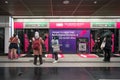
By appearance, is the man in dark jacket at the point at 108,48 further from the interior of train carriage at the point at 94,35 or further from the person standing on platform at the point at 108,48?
the interior of train carriage at the point at 94,35

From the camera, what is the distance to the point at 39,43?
1387cm

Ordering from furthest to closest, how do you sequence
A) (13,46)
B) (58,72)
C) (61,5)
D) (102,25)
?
(102,25)
(13,46)
(61,5)
(58,72)

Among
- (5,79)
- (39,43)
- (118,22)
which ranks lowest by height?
(5,79)

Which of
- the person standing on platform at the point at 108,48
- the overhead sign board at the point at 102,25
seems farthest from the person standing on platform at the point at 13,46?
the overhead sign board at the point at 102,25

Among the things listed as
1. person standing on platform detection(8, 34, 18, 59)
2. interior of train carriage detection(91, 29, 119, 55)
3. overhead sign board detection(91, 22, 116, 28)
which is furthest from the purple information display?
person standing on platform detection(8, 34, 18, 59)

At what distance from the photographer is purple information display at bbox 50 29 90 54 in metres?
23.6

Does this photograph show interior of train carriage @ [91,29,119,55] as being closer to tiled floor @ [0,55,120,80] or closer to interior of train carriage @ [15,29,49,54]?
interior of train carriage @ [15,29,49,54]

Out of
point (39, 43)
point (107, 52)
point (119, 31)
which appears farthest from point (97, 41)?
point (39, 43)

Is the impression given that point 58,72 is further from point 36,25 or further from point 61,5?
point 36,25

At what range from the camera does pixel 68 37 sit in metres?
23.7

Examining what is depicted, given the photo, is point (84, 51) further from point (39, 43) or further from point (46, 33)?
point (39, 43)

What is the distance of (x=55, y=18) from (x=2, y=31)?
16.0 ft

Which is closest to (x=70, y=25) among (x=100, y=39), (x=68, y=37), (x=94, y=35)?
(x=68, y=37)

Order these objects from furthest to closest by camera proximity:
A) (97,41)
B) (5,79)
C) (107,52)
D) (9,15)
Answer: (97,41) → (9,15) → (107,52) → (5,79)
